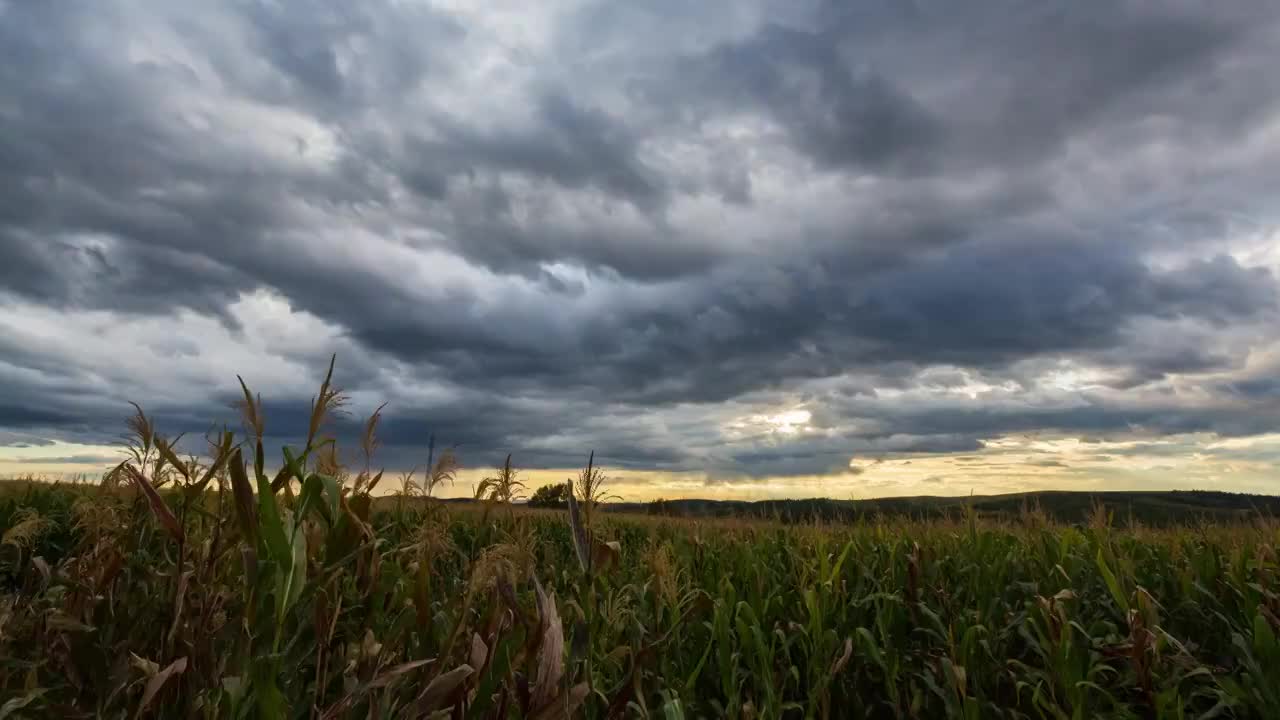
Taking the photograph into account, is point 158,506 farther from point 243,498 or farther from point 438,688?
point 438,688

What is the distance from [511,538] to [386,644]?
0.64 metres

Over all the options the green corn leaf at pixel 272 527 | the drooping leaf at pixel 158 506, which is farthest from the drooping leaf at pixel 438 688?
the drooping leaf at pixel 158 506

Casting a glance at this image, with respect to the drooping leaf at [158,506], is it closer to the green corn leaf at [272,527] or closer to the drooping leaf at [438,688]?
the green corn leaf at [272,527]

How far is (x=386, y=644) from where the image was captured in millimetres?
2576

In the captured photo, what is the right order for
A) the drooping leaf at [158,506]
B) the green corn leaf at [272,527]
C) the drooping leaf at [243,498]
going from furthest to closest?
the drooping leaf at [158,506]
the drooping leaf at [243,498]
the green corn leaf at [272,527]

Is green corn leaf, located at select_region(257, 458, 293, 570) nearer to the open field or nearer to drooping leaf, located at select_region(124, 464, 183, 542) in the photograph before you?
the open field

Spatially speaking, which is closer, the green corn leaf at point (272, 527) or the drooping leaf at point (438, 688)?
the green corn leaf at point (272, 527)

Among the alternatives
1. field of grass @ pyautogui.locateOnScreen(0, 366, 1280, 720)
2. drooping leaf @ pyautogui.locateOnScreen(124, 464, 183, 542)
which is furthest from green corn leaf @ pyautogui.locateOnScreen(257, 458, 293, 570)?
drooping leaf @ pyautogui.locateOnScreen(124, 464, 183, 542)

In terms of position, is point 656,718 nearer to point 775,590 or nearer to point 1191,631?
point 775,590

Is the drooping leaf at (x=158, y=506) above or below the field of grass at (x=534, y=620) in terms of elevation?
above

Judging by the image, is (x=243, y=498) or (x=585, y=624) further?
(x=585, y=624)

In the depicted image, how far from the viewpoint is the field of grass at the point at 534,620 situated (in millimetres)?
2387

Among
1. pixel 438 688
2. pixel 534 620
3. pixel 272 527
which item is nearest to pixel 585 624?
pixel 534 620

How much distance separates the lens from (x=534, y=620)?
9.50 feet
